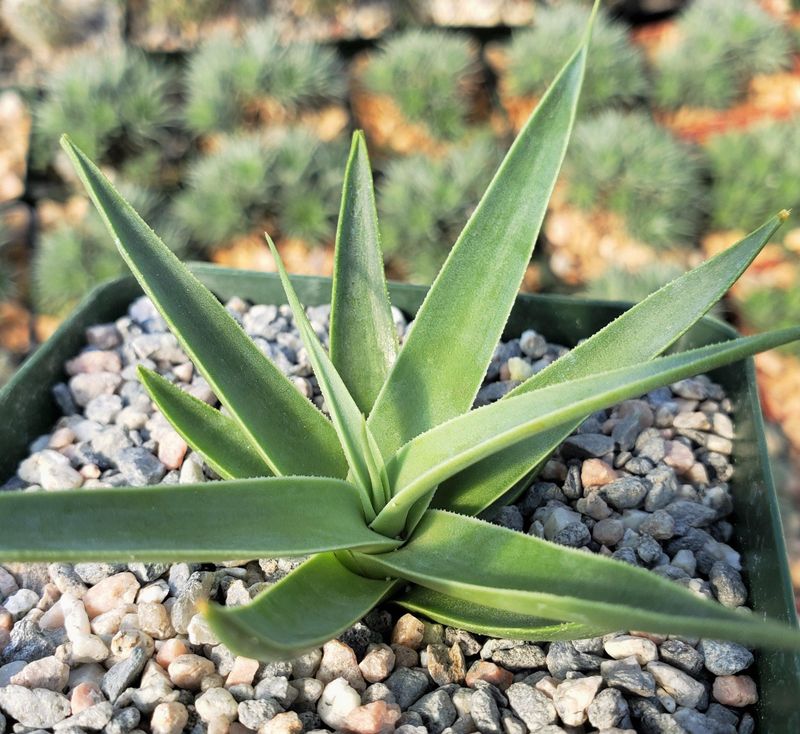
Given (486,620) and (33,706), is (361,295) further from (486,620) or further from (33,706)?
(33,706)

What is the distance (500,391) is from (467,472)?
0.27 meters

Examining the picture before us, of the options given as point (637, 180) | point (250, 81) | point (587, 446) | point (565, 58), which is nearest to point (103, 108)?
point (250, 81)

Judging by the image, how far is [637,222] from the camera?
7.54 ft

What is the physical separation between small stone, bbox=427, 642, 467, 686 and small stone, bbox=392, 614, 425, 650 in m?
0.02

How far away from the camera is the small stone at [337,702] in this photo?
2.73 feet

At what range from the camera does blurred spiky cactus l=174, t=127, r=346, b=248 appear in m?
2.22

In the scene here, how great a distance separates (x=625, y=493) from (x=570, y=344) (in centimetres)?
31

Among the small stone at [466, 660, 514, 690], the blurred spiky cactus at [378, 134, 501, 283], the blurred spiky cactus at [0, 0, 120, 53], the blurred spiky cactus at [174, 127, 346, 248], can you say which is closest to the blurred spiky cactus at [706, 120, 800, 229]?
the blurred spiky cactus at [378, 134, 501, 283]

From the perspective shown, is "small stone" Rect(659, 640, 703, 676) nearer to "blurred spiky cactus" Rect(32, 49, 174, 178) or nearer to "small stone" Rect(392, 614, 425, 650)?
"small stone" Rect(392, 614, 425, 650)

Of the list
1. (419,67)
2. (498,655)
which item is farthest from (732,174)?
(498,655)

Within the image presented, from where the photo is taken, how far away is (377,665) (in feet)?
2.87

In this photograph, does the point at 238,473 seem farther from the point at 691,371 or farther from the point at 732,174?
the point at 732,174

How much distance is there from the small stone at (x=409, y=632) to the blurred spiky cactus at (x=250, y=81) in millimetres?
1828

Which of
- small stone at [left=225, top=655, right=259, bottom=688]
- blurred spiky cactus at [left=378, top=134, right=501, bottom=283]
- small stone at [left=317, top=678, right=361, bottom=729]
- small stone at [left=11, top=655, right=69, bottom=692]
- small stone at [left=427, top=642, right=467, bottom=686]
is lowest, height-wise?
blurred spiky cactus at [left=378, top=134, right=501, bottom=283]
